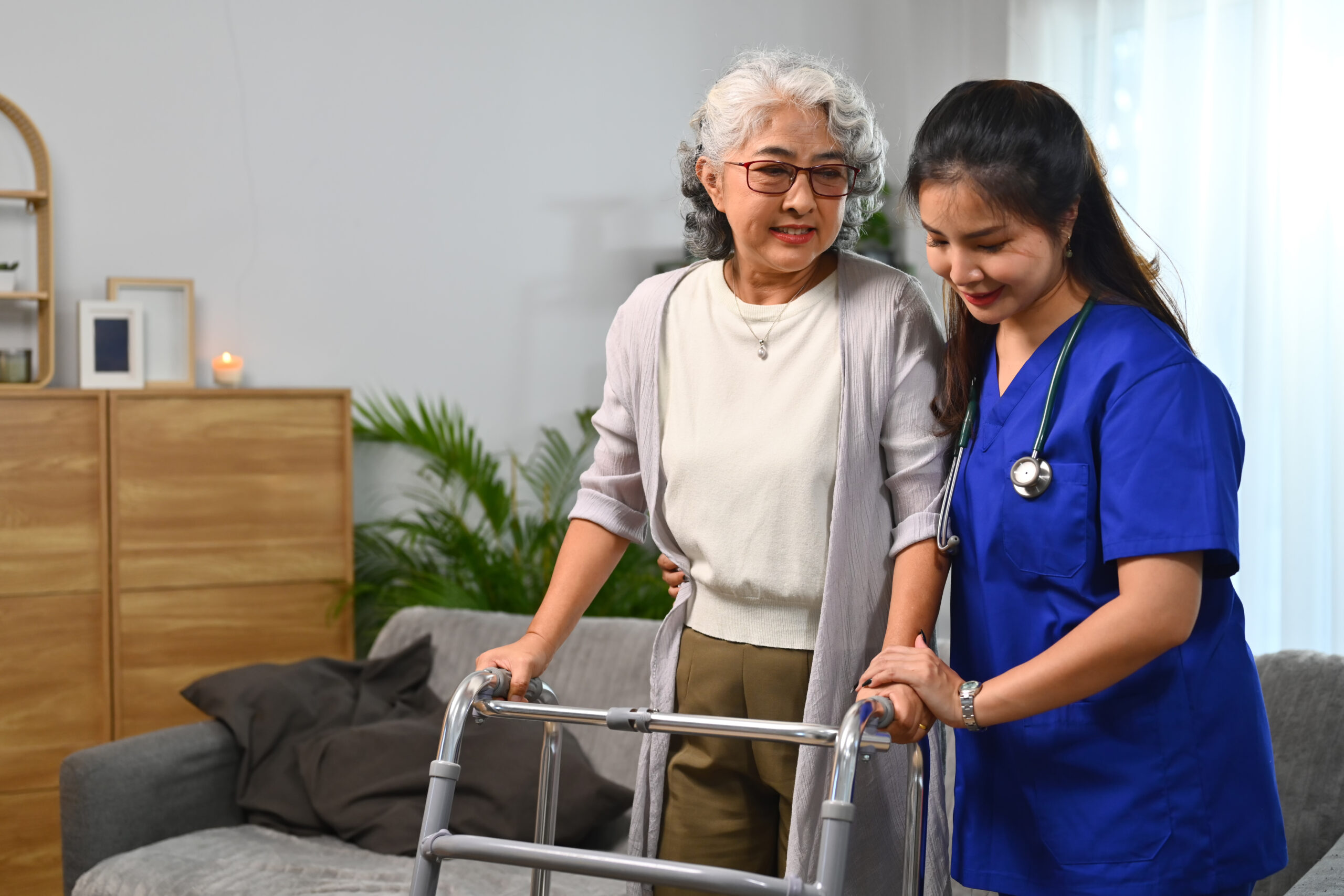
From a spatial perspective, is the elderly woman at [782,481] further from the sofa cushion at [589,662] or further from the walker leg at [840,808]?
the sofa cushion at [589,662]

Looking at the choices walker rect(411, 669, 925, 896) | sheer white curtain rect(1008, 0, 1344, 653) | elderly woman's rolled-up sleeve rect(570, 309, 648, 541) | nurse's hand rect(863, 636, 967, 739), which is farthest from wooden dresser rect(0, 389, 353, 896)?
nurse's hand rect(863, 636, 967, 739)

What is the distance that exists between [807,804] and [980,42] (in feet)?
11.2

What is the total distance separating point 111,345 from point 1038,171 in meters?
2.96

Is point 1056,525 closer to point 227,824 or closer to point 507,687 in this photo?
point 507,687

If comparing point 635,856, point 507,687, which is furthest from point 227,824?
point 635,856

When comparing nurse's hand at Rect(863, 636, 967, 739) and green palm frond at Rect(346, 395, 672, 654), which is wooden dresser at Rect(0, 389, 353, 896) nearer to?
green palm frond at Rect(346, 395, 672, 654)

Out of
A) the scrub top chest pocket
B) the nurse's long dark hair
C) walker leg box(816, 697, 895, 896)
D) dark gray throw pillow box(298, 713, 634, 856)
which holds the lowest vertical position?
dark gray throw pillow box(298, 713, 634, 856)

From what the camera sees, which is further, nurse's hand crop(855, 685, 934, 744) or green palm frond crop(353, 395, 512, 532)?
green palm frond crop(353, 395, 512, 532)

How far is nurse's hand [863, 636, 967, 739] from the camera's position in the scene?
1.13 m

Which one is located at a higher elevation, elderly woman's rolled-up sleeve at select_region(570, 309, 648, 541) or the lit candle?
the lit candle

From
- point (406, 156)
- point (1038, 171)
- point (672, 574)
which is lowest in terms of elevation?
point (672, 574)

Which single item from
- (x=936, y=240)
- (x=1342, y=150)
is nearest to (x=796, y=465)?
(x=936, y=240)

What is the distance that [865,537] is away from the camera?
1.32 meters

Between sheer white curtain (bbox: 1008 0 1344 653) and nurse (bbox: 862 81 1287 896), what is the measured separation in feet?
6.40
